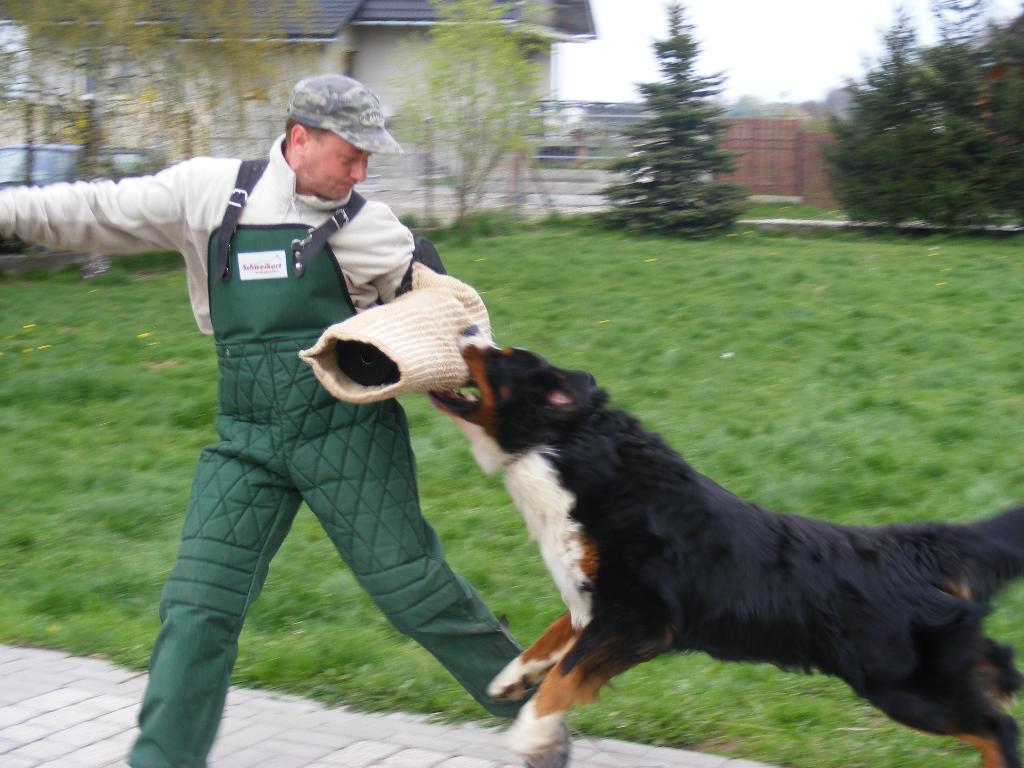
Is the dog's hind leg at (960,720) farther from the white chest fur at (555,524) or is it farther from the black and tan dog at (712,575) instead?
the white chest fur at (555,524)

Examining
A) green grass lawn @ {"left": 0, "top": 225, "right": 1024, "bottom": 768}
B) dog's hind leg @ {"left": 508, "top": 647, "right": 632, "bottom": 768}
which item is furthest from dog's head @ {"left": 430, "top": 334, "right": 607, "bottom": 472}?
green grass lawn @ {"left": 0, "top": 225, "right": 1024, "bottom": 768}

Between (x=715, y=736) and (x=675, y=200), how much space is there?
12784 millimetres

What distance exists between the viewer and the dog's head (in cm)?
361

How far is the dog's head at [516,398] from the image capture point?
3613 mm

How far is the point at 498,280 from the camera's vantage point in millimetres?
12422

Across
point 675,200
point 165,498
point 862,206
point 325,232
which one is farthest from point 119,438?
point 862,206

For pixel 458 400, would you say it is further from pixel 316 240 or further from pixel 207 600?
pixel 207 600

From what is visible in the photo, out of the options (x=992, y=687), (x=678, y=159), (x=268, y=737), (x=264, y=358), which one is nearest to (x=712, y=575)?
(x=992, y=687)

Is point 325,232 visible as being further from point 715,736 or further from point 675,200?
point 675,200

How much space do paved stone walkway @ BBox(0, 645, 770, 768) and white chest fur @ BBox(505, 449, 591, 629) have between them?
0.66 metres

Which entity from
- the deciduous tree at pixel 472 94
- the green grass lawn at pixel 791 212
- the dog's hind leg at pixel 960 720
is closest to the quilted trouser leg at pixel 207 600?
the dog's hind leg at pixel 960 720

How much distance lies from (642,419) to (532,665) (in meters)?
3.84

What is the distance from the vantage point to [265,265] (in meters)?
3.41

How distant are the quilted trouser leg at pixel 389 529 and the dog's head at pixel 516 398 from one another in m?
0.24
